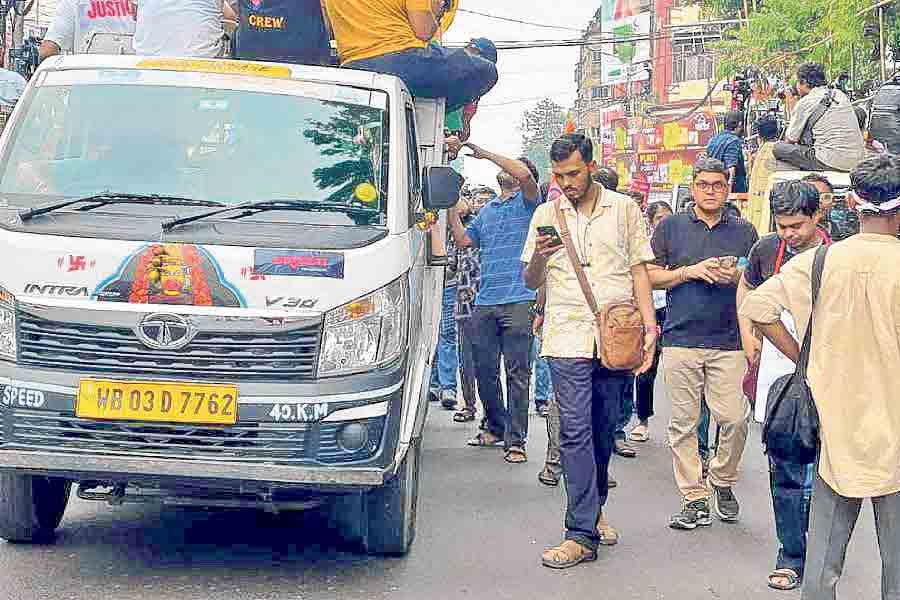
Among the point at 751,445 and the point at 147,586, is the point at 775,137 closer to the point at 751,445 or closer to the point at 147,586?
the point at 751,445

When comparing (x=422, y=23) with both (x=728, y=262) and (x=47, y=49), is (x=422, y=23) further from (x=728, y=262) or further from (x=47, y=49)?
(x=47, y=49)

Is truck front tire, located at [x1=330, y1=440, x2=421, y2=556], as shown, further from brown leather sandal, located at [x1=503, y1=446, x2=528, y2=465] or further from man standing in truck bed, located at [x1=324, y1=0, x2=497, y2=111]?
brown leather sandal, located at [x1=503, y1=446, x2=528, y2=465]

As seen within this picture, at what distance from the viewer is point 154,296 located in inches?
225

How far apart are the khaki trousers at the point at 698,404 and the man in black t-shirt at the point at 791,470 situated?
3.09 feet

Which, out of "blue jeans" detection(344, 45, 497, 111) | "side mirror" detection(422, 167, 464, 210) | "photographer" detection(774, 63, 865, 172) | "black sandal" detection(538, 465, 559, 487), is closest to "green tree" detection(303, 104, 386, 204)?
"side mirror" detection(422, 167, 464, 210)

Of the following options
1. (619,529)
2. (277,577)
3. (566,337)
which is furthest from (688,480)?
(277,577)

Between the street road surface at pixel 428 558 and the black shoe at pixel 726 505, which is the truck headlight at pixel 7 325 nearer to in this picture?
the street road surface at pixel 428 558

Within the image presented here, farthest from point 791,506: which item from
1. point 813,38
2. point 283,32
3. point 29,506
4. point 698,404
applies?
point 813,38

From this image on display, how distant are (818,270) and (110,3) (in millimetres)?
5715

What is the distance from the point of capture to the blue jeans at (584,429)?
6.66m

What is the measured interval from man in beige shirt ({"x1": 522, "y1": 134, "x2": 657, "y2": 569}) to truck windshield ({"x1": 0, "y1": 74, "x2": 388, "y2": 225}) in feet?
3.04

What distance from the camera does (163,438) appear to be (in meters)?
5.71

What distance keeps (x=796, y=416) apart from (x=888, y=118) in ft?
22.4

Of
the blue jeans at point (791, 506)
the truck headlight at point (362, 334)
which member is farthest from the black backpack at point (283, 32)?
the blue jeans at point (791, 506)
